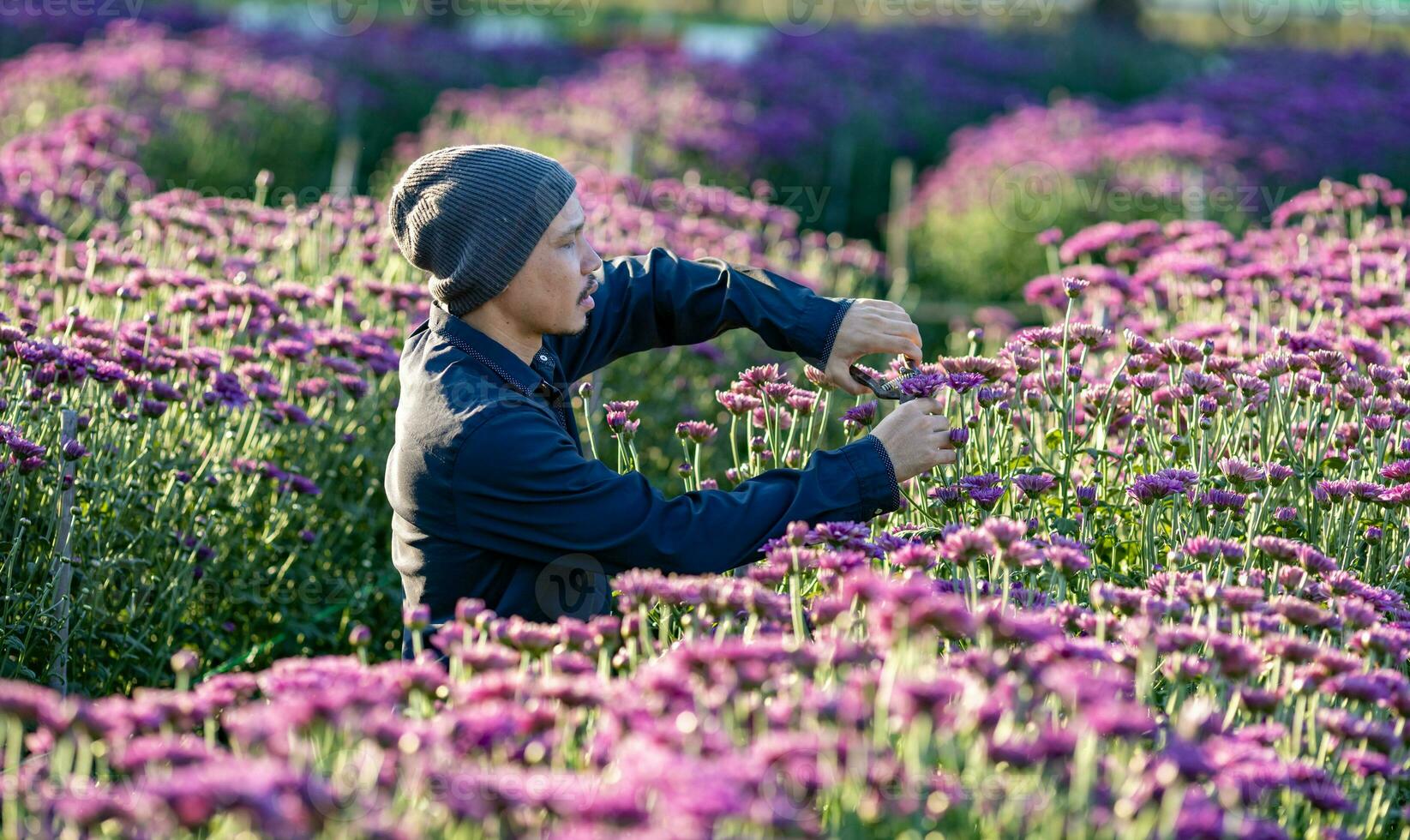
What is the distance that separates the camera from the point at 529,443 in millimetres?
3105

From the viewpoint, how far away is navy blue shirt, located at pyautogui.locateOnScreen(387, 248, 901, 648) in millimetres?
3117

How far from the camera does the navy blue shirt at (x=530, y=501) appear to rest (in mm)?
3117

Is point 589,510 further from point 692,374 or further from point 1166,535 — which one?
point 692,374
